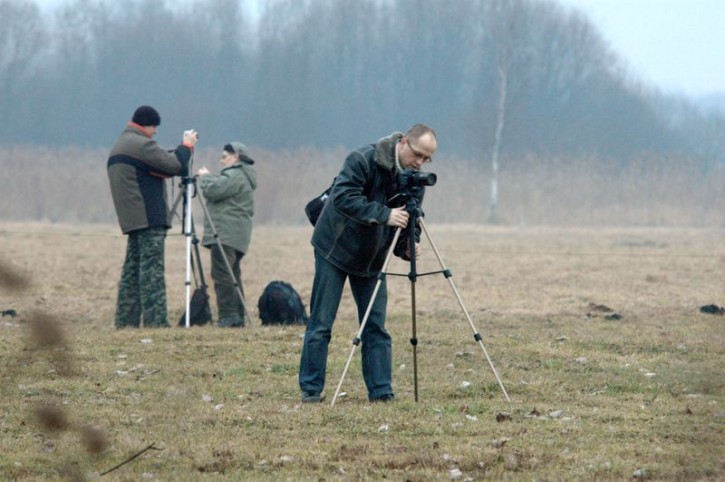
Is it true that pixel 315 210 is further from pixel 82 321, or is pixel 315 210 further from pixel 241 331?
pixel 82 321

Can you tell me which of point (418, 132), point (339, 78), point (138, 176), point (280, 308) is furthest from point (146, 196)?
point (339, 78)

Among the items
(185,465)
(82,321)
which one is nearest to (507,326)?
(82,321)

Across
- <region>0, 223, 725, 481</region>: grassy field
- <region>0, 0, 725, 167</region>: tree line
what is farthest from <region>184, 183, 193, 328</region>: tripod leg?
<region>0, 0, 725, 167</region>: tree line

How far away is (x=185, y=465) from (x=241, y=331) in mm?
6306

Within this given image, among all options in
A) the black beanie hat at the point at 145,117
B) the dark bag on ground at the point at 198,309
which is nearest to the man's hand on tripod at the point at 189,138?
the black beanie hat at the point at 145,117

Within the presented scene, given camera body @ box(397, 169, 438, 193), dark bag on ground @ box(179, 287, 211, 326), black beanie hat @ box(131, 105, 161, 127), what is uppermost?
black beanie hat @ box(131, 105, 161, 127)

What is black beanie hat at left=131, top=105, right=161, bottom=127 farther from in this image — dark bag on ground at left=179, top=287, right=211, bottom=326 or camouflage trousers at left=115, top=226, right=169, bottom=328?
dark bag on ground at left=179, top=287, right=211, bottom=326

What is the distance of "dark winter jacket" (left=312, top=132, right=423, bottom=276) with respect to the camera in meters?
8.20

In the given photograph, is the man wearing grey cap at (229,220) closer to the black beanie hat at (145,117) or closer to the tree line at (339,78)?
the black beanie hat at (145,117)

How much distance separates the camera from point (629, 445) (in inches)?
277

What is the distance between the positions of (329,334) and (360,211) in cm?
103

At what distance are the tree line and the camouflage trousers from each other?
46.6 metres

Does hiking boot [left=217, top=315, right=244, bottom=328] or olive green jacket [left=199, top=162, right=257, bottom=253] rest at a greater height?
olive green jacket [left=199, top=162, right=257, bottom=253]

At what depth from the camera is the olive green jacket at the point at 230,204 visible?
13961mm
